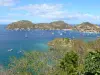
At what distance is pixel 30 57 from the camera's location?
3644 cm

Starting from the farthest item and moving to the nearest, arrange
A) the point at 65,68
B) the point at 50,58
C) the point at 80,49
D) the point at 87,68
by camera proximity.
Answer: the point at 80,49
the point at 50,58
the point at 65,68
the point at 87,68

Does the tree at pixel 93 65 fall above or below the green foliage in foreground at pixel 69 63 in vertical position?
above

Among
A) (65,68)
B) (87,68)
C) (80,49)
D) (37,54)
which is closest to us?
(87,68)

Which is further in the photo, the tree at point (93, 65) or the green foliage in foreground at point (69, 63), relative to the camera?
the green foliage in foreground at point (69, 63)

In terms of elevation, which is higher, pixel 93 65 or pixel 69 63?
pixel 93 65

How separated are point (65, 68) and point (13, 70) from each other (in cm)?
666

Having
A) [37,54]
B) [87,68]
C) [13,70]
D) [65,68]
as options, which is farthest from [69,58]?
[87,68]

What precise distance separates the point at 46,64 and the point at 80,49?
18.6 metres

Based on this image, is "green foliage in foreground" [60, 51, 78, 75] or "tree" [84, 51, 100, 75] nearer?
"tree" [84, 51, 100, 75]

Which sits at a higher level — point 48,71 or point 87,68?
point 87,68

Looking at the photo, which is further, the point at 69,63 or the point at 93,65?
the point at 69,63

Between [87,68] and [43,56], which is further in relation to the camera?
[43,56]

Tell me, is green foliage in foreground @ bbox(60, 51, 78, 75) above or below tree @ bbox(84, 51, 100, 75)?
below

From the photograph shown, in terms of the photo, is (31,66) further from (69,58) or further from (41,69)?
(69,58)
